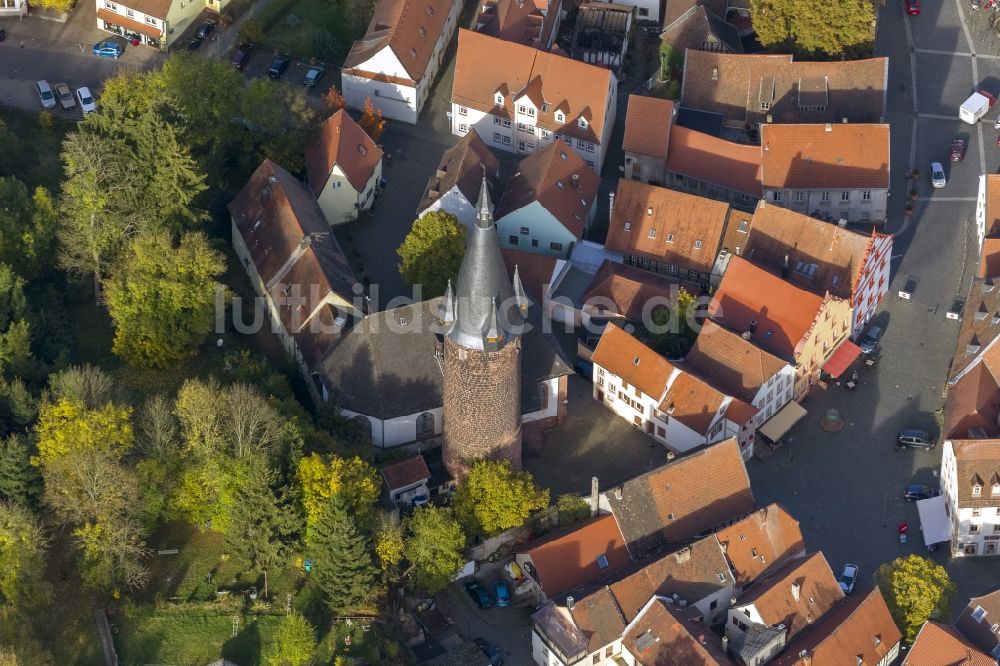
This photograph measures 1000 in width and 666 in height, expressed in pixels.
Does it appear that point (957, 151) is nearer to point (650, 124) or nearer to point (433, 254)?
point (650, 124)

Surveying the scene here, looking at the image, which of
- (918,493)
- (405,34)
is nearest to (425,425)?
(918,493)

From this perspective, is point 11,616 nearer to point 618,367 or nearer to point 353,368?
point 353,368

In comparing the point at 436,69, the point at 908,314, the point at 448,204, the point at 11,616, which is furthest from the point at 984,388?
Answer: the point at 11,616

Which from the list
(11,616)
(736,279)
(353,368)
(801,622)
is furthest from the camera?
(736,279)

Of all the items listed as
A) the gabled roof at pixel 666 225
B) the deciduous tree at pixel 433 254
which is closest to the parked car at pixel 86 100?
the deciduous tree at pixel 433 254

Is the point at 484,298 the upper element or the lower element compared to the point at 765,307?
upper

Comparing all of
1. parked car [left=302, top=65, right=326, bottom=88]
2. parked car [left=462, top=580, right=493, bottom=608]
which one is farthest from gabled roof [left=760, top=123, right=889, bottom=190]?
parked car [left=462, top=580, right=493, bottom=608]

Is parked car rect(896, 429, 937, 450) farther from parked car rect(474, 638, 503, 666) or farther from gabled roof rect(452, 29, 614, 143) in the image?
gabled roof rect(452, 29, 614, 143)
